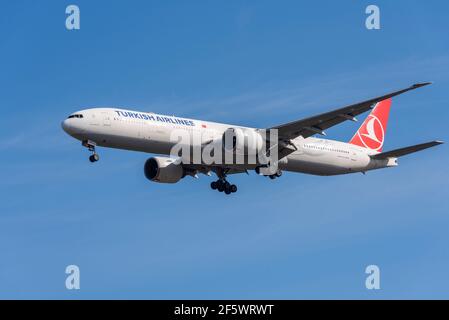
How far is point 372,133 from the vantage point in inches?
2672

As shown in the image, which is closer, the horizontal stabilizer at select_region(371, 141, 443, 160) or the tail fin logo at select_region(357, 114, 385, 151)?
the horizontal stabilizer at select_region(371, 141, 443, 160)

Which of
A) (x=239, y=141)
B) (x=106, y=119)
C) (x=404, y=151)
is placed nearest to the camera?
(x=106, y=119)

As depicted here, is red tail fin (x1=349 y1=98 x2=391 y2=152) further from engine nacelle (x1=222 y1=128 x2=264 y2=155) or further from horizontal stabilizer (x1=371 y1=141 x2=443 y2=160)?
engine nacelle (x1=222 y1=128 x2=264 y2=155)

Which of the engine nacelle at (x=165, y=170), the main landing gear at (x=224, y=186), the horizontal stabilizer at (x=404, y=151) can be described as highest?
the horizontal stabilizer at (x=404, y=151)

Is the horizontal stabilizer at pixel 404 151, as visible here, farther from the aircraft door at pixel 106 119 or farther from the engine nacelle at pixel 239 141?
the aircraft door at pixel 106 119

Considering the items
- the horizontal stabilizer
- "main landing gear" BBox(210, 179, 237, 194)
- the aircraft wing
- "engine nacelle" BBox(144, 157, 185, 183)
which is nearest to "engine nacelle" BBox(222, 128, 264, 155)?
the aircraft wing

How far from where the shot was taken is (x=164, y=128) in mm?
55812

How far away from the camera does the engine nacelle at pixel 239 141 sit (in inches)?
2206

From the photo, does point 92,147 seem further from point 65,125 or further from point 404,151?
point 404,151

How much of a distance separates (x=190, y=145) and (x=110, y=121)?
510cm

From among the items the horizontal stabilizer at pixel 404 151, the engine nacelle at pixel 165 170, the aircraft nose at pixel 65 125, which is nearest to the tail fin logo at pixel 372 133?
the horizontal stabilizer at pixel 404 151

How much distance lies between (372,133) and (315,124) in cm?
1177

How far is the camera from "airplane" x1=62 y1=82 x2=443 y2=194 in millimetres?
55062

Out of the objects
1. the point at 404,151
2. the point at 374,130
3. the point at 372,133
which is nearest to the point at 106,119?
the point at 404,151
